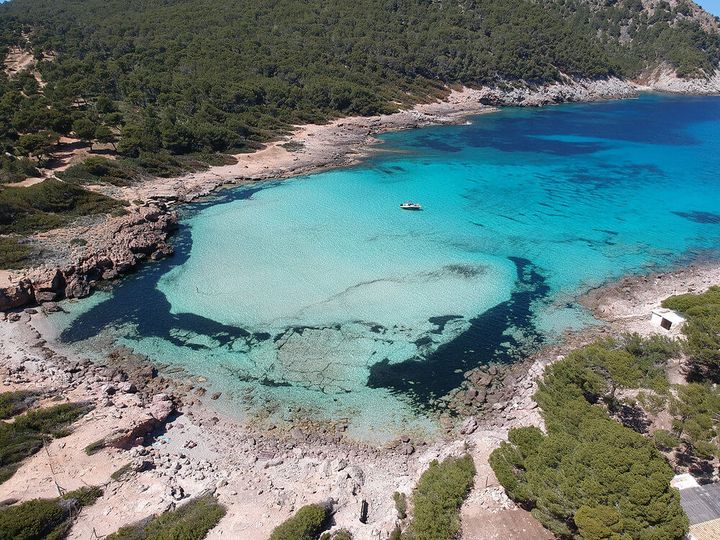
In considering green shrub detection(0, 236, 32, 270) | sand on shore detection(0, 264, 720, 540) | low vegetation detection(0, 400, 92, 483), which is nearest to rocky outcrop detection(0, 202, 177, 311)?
green shrub detection(0, 236, 32, 270)

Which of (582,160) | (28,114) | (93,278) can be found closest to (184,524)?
(93,278)

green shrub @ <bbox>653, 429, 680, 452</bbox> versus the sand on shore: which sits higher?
green shrub @ <bbox>653, 429, 680, 452</bbox>

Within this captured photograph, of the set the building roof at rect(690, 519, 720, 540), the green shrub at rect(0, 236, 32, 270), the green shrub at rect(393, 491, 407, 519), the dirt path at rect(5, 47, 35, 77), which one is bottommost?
the green shrub at rect(393, 491, 407, 519)


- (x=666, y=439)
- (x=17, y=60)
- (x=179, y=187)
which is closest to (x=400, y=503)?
(x=666, y=439)

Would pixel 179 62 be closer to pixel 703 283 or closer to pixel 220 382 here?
pixel 220 382

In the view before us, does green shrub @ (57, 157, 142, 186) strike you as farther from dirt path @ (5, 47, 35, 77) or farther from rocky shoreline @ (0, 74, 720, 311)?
dirt path @ (5, 47, 35, 77)

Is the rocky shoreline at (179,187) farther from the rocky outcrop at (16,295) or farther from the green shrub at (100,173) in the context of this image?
the green shrub at (100,173)
